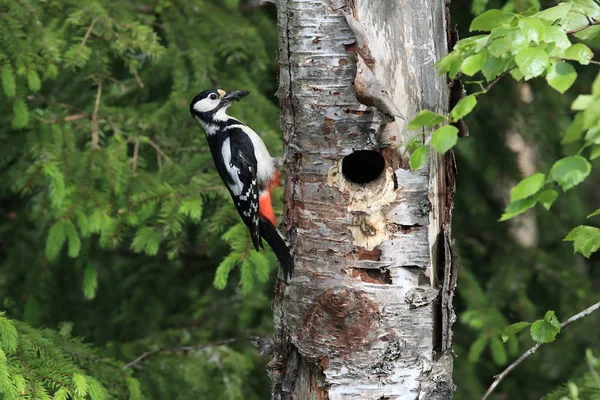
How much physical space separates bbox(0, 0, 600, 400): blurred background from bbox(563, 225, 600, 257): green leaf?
1652mm

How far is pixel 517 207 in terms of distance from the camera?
181 centimetres

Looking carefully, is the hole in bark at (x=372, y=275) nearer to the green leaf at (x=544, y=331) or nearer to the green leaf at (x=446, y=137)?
the green leaf at (x=544, y=331)

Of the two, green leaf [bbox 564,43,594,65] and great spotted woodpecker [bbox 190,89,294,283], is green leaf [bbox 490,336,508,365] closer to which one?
great spotted woodpecker [bbox 190,89,294,283]

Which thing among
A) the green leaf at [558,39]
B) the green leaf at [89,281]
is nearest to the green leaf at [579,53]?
the green leaf at [558,39]

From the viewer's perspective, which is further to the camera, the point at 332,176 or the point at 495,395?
the point at 495,395

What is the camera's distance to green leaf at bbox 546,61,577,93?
1801 mm

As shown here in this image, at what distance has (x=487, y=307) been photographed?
186 inches

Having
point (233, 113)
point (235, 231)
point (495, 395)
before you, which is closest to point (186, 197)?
point (235, 231)

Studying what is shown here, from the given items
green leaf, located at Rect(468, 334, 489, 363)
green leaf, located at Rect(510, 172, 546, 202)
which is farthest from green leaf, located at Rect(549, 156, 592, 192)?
green leaf, located at Rect(468, 334, 489, 363)

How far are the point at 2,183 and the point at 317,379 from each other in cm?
222

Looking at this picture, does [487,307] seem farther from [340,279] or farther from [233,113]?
[340,279]

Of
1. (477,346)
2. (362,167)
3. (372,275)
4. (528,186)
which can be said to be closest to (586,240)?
(528,186)

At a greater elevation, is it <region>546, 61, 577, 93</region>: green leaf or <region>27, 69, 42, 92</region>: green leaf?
<region>27, 69, 42, 92</region>: green leaf

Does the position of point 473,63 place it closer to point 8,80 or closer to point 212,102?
point 212,102
